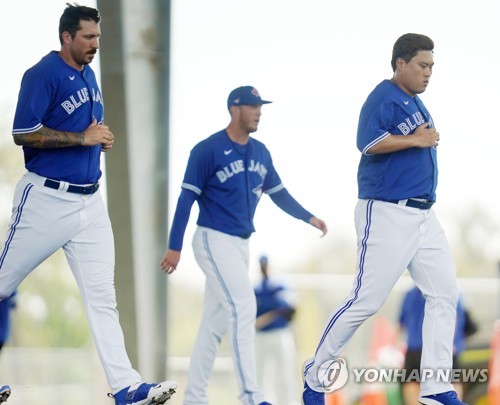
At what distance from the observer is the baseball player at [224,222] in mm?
7082

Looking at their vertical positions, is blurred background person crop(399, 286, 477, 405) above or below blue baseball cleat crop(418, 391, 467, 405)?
below

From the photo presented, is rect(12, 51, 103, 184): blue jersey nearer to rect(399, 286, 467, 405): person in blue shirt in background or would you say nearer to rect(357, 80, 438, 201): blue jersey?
rect(357, 80, 438, 201): blue jersey

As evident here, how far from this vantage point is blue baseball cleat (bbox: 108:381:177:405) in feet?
18.6

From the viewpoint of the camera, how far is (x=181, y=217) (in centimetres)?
725

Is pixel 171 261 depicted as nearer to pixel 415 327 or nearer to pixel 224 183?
pixel 224 183

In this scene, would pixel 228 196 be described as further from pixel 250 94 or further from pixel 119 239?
pixel 119 239

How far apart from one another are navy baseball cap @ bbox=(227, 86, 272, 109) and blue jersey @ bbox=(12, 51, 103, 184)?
1536 mm

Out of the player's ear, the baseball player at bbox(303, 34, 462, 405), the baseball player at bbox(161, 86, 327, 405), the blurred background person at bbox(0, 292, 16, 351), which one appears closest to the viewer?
the player's ear

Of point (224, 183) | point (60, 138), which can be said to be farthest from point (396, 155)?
point (60, 138)

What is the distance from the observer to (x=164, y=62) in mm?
9367

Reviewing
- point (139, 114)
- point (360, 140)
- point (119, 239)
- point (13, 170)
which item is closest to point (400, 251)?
point (360, 140)

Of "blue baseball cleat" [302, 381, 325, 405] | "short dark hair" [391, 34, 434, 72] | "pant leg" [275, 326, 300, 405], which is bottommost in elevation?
"pant leg" [275, 326, 300, 405]

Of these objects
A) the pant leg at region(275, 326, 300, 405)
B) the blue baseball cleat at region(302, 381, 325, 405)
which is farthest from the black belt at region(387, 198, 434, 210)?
the pant leg at region(275, 326, 300, 405)

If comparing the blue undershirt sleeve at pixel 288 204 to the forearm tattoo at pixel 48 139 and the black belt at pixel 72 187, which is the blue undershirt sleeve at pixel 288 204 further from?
the forearm tattoo at pixel 48 139
